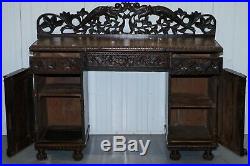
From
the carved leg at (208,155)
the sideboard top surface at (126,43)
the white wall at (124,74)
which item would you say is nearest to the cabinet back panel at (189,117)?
the white wall at (124,74)

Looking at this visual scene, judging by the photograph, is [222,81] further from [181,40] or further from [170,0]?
[170,0]

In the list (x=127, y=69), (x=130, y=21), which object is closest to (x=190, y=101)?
(x=127, y=69)

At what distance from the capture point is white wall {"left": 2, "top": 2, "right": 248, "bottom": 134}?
3.25m

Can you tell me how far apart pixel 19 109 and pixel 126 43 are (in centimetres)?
101

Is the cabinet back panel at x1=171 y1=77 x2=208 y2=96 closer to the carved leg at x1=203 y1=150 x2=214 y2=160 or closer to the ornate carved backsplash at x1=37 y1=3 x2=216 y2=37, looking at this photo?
the ornate carved backsplash at x1=37 y1=3 x2=216 y2=37

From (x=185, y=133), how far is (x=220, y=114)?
0.33 metres

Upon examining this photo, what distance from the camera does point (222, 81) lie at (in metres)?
3.07

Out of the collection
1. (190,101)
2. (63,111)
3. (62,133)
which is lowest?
(62,133)

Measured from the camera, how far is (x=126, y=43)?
9.58ft

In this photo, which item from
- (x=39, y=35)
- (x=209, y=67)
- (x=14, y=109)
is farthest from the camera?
(x=39, y=35)

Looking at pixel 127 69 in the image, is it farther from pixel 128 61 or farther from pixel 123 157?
pixel 123 157

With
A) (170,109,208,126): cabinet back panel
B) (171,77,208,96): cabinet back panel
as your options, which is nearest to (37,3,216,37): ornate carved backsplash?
(171,77,208,96): cabinet back panel

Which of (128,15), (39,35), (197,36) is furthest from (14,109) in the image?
(197,36)

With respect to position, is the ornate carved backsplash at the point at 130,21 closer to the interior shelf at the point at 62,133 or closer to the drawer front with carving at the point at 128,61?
the drawer front with carving at the point at 128,61
